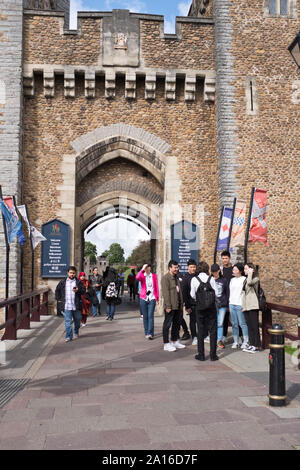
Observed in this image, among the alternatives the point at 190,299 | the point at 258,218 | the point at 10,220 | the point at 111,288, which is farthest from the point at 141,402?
the point at 111,288

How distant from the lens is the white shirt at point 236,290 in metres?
7.12

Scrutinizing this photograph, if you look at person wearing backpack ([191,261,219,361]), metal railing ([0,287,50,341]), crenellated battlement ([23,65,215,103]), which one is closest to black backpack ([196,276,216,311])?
person wearing backpack ([191,261,219,361])

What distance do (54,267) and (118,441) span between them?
917 cm

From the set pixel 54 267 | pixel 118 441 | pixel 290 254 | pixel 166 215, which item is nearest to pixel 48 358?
pixel 118 441

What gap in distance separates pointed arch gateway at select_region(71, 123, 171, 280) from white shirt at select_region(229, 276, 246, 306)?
5921mm

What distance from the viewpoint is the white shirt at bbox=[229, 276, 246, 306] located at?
280 inches

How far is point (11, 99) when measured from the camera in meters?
11.7

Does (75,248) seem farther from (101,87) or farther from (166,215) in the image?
(101,87)

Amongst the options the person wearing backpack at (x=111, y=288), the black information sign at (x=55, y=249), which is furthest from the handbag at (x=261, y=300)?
the black information sign at (x=55, y=249)

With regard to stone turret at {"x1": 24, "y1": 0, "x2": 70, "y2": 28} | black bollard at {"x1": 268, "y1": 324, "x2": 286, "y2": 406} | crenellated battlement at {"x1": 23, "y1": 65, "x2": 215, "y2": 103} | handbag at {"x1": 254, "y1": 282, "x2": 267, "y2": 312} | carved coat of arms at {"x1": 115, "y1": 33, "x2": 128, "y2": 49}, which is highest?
stone turret at {"x1": 24, "y1": 0, "x2": 70, "y2": 28}

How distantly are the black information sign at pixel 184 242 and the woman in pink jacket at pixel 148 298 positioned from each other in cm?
416

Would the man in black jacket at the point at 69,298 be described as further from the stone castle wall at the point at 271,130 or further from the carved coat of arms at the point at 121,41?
the carved coat of arms at the point at 121,41

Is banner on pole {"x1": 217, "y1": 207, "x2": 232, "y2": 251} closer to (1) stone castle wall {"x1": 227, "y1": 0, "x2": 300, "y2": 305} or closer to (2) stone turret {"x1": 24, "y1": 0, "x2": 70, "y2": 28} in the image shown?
(1) stone castle wall {"x1": 227, "y1": 0, "x2": 300, "y2": 305}

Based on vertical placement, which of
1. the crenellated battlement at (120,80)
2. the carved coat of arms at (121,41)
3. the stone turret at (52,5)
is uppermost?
the stone turret at (52,5)
